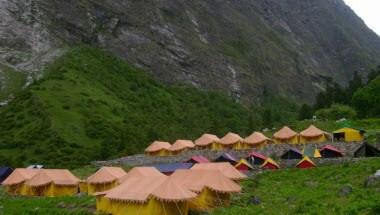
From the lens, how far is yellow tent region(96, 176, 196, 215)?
28734 millimetres

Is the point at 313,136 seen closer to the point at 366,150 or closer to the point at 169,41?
the point at 366,150

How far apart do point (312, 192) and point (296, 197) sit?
5.98 feet

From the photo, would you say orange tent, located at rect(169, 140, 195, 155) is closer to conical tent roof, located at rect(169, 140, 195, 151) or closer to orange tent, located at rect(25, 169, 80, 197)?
conical tent roof, located at rect(169, 140, 195, 151)

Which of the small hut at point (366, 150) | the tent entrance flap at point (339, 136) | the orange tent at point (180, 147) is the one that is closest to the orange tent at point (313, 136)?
the tent entrance flap at point (339, 136)

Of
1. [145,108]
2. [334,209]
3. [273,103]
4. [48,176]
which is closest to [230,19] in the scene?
[273,103]

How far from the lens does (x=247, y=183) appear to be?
39.1 m

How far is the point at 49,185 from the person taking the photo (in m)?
45.4

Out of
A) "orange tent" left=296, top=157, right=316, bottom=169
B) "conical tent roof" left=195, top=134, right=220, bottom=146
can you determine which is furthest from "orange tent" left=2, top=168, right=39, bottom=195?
"conical tent roof" left=195, top=134, right=220, bottom=146

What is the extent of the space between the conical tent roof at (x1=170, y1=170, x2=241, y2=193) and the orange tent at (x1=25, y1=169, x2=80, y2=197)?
566 inches

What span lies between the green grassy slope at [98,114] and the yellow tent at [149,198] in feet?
141

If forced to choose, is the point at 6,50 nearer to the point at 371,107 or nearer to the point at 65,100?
the point at 65,100

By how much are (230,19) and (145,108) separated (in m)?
79.1

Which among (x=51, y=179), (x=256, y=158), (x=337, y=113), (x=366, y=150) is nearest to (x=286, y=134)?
A: (x=256, y=158)

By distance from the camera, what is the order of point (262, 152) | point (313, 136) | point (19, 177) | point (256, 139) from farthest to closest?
1. point (256, 139)
2. point (313, 136)
3. point (262, 152)
4. point (19, 177)
